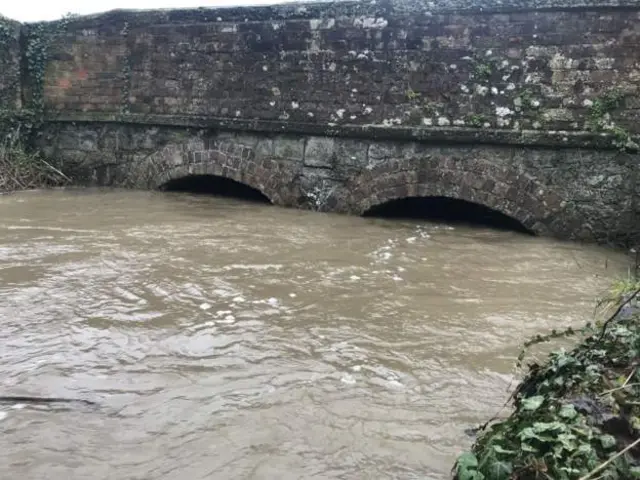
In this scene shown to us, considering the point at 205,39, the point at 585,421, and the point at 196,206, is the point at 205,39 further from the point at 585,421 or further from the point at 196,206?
the point at 585,421

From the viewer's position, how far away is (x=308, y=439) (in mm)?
2605

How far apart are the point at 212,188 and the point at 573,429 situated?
8825 millimetres

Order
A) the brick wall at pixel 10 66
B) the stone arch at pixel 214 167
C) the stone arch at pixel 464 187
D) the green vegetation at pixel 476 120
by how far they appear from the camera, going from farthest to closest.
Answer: the brick wall at pixel 10 66
the stone arch at pixel 214 167
the green vegetation at pixel 476 120
the stone arch at pixel 464 187

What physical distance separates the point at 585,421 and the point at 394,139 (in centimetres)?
607

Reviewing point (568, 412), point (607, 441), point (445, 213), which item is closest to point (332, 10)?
point (445, 213)

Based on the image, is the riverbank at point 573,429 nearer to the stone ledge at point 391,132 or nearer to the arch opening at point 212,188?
the stone ledge at point 391,132

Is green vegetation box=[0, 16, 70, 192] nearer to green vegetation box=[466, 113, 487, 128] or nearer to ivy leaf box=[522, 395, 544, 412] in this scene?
green vegetation box=[466, 113, 487, 128]

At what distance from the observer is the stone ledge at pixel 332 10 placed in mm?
6965

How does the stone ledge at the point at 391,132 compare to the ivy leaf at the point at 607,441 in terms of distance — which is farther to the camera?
the stone ledge at the point at 391,132

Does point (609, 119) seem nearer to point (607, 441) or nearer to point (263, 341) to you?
point (263, 341)

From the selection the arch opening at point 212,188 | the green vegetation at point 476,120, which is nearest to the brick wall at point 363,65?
the green vegetation at point 476,120

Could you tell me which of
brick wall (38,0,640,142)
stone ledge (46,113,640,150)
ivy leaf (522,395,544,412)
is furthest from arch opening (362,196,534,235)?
ivy leaf (522,395,544,412)

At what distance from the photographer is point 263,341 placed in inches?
145

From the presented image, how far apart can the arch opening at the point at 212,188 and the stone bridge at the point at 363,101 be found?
0.33 m
